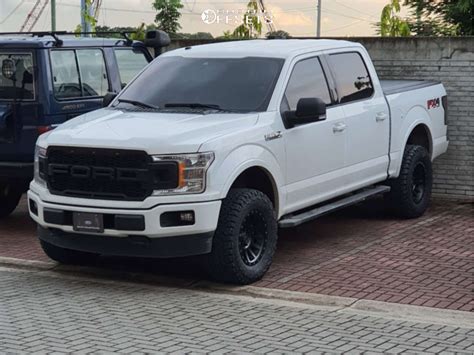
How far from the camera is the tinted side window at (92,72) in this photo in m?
10.9

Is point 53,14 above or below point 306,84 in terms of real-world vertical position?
→ above

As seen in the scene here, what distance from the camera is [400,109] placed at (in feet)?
35.9

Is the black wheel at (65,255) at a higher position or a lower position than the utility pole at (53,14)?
lower

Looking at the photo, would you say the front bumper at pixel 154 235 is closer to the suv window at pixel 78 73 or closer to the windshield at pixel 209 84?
the windshield at pixel 209 84

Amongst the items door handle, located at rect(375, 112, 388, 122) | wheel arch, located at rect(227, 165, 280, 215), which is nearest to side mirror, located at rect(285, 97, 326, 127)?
wheel arch, located at rect(227, 165, 280, 215)

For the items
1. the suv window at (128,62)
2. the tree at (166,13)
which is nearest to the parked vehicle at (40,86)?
the suv window at (128,62)

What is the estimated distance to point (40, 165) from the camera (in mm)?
8594

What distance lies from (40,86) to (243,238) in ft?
10.8

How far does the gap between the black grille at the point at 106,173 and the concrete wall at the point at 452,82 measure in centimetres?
600

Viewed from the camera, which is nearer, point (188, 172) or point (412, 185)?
point (188, 172)

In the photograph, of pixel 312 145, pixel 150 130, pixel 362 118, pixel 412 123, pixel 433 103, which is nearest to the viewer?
pixel 150 130

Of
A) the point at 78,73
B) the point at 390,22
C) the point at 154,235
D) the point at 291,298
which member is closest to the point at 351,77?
the point at 78,73

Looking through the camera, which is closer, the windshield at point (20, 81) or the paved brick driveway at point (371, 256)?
the paved brick driveway at point (371, 256)

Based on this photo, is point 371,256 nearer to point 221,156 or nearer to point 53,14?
point 221,156
